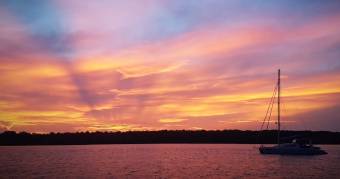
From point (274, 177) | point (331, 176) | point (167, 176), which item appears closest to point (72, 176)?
point (167, 176)

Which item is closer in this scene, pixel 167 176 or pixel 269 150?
pixel 167 176

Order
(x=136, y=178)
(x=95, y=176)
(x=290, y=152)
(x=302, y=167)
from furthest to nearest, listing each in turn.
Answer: (x=290, y=152) → (x=302, y=167) → (x=95, y=176) → (x=136, y=178)

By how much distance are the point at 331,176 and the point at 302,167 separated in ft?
44.8

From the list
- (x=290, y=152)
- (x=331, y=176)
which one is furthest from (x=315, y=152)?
(x=331, y=176)

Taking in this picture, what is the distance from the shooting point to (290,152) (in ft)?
308

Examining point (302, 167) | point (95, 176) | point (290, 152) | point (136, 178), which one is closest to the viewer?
point (136, 178)

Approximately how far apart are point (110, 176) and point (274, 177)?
20879 millimetres

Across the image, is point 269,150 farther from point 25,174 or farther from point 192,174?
point 25,174

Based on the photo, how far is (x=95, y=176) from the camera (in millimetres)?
60000

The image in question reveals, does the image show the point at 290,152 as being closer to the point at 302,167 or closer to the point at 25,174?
the point at 302,167

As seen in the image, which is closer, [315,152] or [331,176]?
[331,176]

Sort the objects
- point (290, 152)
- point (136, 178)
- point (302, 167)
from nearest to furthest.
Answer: point (136, 178)
point (302, 167)
point (290, 152)

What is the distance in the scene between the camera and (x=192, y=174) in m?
60.9

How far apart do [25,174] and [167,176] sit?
19673 millimetres
